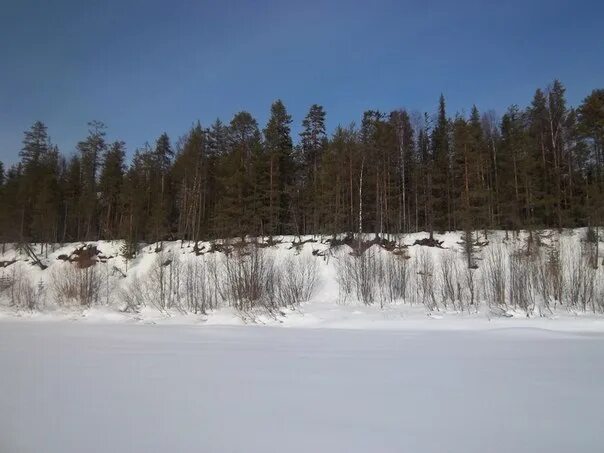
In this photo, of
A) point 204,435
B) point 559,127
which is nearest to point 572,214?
point 559,127

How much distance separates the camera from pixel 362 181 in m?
33.4

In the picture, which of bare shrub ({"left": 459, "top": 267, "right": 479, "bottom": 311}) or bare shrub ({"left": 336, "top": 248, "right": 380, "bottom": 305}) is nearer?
bare shrub ({"left": 459, "top": 267, "right": 479, "bottom": 311})

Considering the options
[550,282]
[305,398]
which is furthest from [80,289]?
[550,282]

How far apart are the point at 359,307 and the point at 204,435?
43.1 feet

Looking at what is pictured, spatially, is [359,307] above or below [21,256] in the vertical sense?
below

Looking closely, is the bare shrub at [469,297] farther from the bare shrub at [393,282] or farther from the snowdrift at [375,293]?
the bare shrub at [393,282]

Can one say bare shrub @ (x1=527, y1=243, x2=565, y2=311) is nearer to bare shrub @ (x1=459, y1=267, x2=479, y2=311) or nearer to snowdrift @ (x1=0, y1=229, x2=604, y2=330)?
snowdrift @ (x1=0, y1=229, x2=604, y2=330)

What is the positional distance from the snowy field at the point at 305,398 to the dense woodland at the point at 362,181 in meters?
22.2

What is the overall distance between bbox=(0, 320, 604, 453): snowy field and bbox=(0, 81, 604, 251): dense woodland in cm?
2217

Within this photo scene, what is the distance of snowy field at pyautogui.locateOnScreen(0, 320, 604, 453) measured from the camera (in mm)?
3363

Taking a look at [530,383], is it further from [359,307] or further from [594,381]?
[359,307]

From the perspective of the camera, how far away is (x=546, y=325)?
37.2ft

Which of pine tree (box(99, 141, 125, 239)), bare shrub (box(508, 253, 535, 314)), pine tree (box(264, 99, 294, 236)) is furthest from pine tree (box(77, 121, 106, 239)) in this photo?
bare shrub (box(508, 253, 535, 314))

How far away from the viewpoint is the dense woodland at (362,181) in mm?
30812
